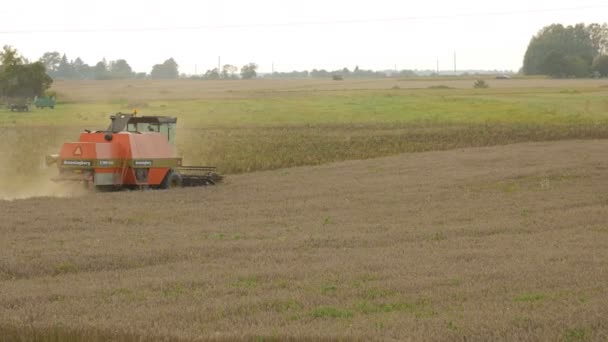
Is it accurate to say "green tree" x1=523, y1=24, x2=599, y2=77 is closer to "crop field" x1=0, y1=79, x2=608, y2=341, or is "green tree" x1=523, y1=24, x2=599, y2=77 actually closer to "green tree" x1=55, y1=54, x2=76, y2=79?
"green tree" x1=55, y1=54, x2=76, y2=79

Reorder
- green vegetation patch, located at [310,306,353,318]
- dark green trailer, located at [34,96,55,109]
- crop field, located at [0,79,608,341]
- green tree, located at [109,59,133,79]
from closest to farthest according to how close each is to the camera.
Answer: crop field, located at [0,79,608,341] → green vegetation patch, located at [310,306,353,318] → dark green trailer, located at [34,96,55,109] → green tree, located at [109,59,133,79]

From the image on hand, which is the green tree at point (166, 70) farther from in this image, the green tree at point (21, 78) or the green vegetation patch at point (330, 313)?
the green vegetation patch at point (330, 313)

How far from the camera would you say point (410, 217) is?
62.4 ft

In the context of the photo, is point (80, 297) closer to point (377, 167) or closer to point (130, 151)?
point (130, 151)

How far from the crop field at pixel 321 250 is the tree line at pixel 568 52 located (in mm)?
93368

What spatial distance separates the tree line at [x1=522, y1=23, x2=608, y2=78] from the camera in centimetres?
12594

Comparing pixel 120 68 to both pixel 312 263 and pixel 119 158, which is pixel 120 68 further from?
pixel 312 263

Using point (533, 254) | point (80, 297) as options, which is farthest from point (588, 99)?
point (80, 297)

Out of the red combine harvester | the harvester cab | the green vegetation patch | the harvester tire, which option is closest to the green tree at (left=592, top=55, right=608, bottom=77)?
the harvester cab

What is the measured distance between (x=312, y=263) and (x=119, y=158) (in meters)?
10.7

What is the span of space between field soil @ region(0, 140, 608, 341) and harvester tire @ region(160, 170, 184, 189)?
769 millimetres

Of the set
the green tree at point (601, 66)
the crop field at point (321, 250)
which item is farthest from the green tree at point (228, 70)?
the crop field at point (321, 250)

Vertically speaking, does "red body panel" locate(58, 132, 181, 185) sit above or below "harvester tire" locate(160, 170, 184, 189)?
above

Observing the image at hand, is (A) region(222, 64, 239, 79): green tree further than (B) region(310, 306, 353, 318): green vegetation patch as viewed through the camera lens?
Yes
